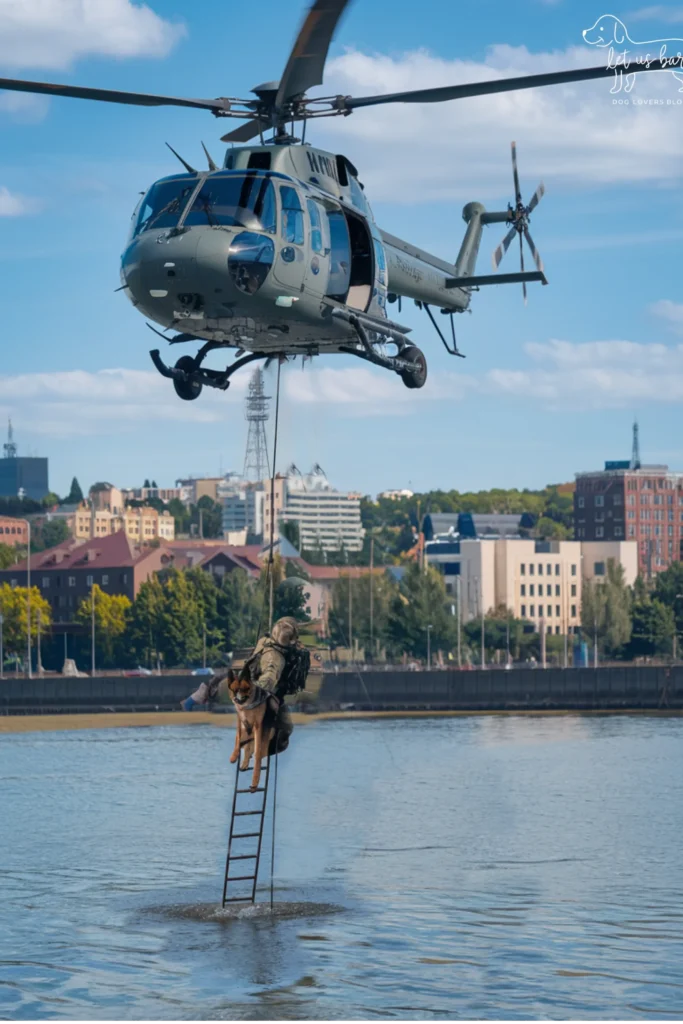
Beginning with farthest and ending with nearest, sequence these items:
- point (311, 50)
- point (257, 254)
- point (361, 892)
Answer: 1. point (361, 892)
2. point (257, 254)
3. point (311, 50)

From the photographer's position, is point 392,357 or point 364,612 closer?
point 392,357

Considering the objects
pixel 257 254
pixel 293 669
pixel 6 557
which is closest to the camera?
pixel 257 254

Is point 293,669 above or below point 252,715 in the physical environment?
above

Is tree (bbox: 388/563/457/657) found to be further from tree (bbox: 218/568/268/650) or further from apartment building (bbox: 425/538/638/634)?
apartment building (bbox: 425/538/638/634)

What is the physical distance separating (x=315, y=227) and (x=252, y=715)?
6378 mm

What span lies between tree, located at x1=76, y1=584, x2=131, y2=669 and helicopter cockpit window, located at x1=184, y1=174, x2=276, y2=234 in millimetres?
109945

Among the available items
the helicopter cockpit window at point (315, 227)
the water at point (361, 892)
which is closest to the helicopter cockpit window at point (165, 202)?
the helicopter cockpit window at point (315, 227)

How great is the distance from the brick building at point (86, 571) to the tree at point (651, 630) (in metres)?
39.0

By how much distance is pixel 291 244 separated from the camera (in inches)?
912

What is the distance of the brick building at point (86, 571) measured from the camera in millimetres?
145625

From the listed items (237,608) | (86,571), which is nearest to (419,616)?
(237,608)

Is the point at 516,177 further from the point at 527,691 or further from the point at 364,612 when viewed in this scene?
the point at 364,612

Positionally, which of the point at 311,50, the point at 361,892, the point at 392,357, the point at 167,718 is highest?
the point at 311,50

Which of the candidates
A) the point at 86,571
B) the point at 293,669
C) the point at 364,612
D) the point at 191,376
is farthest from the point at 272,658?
the point at 86,571
